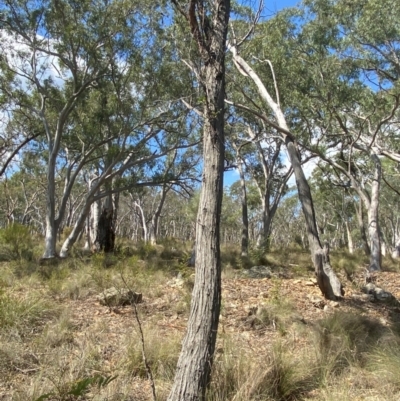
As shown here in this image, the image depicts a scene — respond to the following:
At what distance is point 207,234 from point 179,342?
5.92 feet

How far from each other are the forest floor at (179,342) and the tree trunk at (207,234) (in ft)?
1.20

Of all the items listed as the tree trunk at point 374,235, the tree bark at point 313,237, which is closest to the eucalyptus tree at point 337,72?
the tree trunk at point 374,235

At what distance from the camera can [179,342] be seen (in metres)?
4.73

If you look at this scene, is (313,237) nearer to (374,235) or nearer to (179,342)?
(179,342)

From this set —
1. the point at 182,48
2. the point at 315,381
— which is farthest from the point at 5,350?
the point at 182,48

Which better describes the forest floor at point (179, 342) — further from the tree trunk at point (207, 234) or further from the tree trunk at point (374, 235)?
the tree trunk at point (374, 235)

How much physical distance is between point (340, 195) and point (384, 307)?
22.6 metres

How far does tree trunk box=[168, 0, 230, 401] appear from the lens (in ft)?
11.0

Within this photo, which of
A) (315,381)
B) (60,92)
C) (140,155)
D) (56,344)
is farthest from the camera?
(140,155)

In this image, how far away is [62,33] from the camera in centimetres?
1242

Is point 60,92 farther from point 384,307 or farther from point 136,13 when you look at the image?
point 384,307

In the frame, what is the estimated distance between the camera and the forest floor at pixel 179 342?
3822mm

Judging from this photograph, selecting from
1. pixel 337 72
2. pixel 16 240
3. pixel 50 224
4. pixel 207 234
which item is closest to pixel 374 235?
pixel 337 72

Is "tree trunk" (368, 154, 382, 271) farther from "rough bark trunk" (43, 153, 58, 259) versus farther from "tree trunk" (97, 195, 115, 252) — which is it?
"rough bark trunk" (43, 153, 58, 259)
